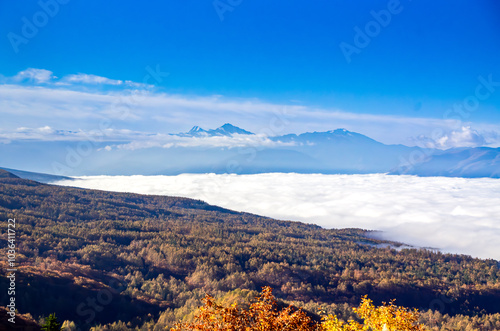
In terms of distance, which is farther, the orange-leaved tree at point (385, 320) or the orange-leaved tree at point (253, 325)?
the orange-leaved tree at point (385, 320)

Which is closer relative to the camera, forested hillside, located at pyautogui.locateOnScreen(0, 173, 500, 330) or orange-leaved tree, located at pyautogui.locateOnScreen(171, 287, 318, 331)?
orange-leaved tree, located at pyautogui.locateOnScreen(171, 287, 318, 331)

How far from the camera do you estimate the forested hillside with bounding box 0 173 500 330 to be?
6009 centimetres

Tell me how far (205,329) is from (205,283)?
7931 cm

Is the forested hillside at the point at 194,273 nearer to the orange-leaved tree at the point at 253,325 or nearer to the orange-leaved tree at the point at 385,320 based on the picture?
the orange-leaved tree at the point at 385,320

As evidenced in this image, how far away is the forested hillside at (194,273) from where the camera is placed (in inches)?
2366

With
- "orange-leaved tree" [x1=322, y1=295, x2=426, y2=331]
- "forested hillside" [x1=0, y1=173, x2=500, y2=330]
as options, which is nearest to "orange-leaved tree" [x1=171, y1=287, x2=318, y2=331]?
"orange-leaved tree" [x1=322, y1=295, x2=426, y2=331]

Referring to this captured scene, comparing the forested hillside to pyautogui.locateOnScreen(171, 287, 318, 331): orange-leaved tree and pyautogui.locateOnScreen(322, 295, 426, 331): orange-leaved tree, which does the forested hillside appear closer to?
pyautogui.locateOnScreen(322, 295, 426, 331): orange-leaved tree

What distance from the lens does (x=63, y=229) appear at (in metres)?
123

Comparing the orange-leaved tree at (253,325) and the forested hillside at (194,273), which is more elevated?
the orange-leaved tree at (253,325)

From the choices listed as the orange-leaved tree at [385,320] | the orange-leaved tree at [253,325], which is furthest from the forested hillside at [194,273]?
the orange-leaved tree at [253,325]

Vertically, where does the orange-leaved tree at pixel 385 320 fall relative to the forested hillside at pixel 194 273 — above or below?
above

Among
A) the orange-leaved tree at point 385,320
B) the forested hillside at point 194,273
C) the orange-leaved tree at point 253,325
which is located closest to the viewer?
the orange-leaved tree at point 253,325

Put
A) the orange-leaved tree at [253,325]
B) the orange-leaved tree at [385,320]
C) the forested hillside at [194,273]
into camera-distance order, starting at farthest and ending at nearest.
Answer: the forested hillside at [194,273] < the orange-leaved tree at [385,320] < the orange-leaved tree at [253,325]

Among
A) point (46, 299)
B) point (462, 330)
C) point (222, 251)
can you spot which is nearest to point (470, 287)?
point (462, 330)
